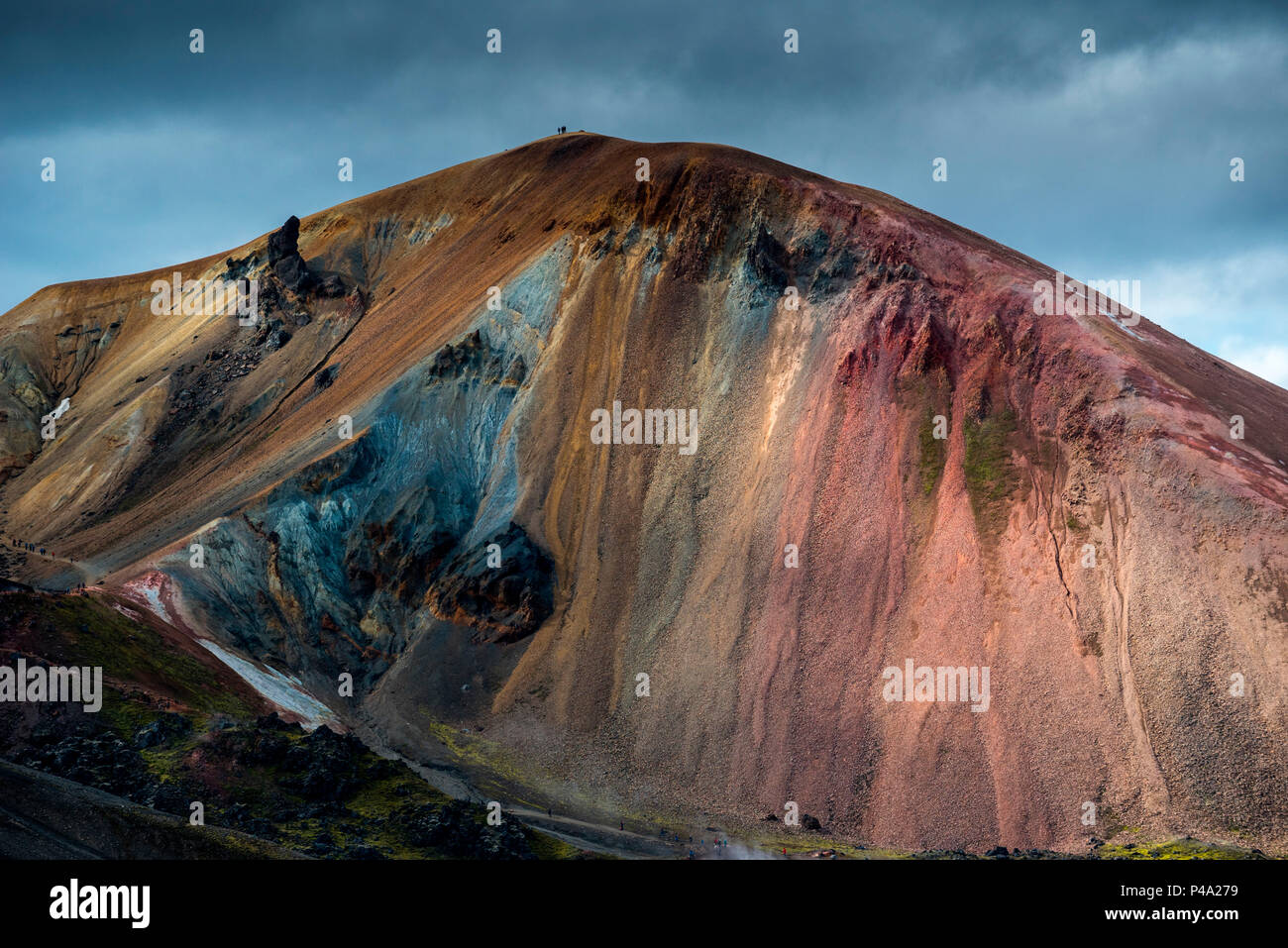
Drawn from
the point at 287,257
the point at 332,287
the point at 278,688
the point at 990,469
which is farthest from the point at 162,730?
the point at 287,257

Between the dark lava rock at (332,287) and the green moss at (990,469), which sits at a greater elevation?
the dark lava rock at (332,287)

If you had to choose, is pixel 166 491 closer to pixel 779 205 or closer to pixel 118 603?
pixel 118 603

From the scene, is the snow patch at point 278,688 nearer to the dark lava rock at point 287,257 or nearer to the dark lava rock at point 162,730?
the dark lava rock at point 162,730

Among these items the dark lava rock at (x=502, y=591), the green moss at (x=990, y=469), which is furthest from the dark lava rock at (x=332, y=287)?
the green moss at (x=990, y=469)

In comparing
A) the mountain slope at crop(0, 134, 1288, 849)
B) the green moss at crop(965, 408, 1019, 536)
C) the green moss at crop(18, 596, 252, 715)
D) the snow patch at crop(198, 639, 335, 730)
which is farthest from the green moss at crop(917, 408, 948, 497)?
the green moss at crop(18, 596, 252, 715)

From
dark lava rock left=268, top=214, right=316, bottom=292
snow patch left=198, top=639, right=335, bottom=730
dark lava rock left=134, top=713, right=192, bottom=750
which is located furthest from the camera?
dark lava rock left=268, top=214, right=316, bottom=292

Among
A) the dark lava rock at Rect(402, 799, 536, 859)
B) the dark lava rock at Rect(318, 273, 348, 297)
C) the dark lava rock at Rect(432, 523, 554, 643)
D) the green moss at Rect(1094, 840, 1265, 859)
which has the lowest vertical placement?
the green moss at Rect(1094, 840, 1265, 859)

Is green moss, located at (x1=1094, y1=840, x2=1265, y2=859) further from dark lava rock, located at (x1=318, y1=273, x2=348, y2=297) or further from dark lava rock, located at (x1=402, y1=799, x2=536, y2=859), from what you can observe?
dark lava rock, located at (x1=318, y1=273, x2=348, y2=297)

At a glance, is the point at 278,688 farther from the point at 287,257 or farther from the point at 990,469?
the point at 287,257
